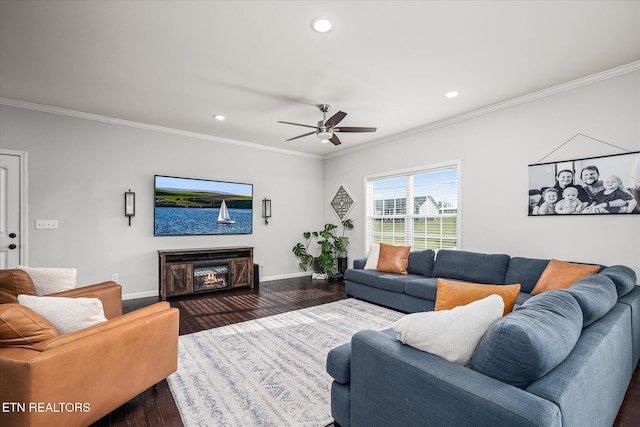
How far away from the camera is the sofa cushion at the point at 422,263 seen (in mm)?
4406

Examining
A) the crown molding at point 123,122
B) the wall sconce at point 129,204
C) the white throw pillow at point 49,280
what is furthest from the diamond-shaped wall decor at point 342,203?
the white throw pillow at point 49,280

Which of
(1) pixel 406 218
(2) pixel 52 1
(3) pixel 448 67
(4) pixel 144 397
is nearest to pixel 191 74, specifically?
(2) pixel 52 1

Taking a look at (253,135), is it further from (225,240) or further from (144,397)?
(144,397)

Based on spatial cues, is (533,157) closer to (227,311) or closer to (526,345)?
(526,345)

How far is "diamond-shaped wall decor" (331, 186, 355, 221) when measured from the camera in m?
6.52

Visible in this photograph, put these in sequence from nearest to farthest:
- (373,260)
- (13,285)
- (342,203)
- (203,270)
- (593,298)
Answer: (593,298), (13,285), (373,260), (203,270), (342,203)

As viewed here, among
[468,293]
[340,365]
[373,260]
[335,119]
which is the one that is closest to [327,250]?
[373,260]

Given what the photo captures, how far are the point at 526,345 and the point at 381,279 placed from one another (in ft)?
10.7

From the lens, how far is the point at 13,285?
91.7 inches

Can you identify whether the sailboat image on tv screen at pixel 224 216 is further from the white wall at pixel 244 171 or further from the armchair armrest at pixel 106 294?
the armchair armrest at pixel 106 294

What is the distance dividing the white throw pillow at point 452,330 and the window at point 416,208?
11.4 ft

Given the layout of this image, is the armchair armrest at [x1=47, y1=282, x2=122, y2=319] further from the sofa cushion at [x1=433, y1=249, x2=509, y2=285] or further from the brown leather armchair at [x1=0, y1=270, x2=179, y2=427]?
the sofa cushion at [x1=433, y1=249, x2=509, y2=285]

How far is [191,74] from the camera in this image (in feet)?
10.5

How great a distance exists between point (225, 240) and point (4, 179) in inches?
121
